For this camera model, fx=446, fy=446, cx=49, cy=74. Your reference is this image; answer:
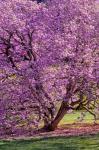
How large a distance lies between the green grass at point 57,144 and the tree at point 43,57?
4.38ft

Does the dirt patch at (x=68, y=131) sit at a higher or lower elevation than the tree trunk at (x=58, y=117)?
lower

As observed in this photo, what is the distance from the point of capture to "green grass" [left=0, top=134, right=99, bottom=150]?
1230cm

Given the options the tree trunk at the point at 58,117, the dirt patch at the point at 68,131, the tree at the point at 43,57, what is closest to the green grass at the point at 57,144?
the dirt patch at the point at 68,131

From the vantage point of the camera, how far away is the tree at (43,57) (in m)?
14.4

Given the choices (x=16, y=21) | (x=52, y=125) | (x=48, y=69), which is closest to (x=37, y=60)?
(x=48, y=69)

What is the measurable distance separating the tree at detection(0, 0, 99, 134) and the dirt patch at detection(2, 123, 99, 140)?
0.52 meters

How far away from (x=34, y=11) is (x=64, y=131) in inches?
173

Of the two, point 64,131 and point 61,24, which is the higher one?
point 61,24

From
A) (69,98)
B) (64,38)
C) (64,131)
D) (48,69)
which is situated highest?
(64,38)

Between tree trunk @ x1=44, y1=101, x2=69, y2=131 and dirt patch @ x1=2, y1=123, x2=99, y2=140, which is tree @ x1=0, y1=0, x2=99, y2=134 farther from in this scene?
tree trunk @ x1=44, y1=101, x2=69, y2=131

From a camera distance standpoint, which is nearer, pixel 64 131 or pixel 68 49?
pixel 68 49

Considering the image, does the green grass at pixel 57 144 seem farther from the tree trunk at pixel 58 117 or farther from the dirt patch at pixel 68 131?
the tree trunk at pixel 58 117

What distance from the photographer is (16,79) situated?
14695 millimetres

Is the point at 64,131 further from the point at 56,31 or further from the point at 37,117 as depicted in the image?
the point at 56,31
